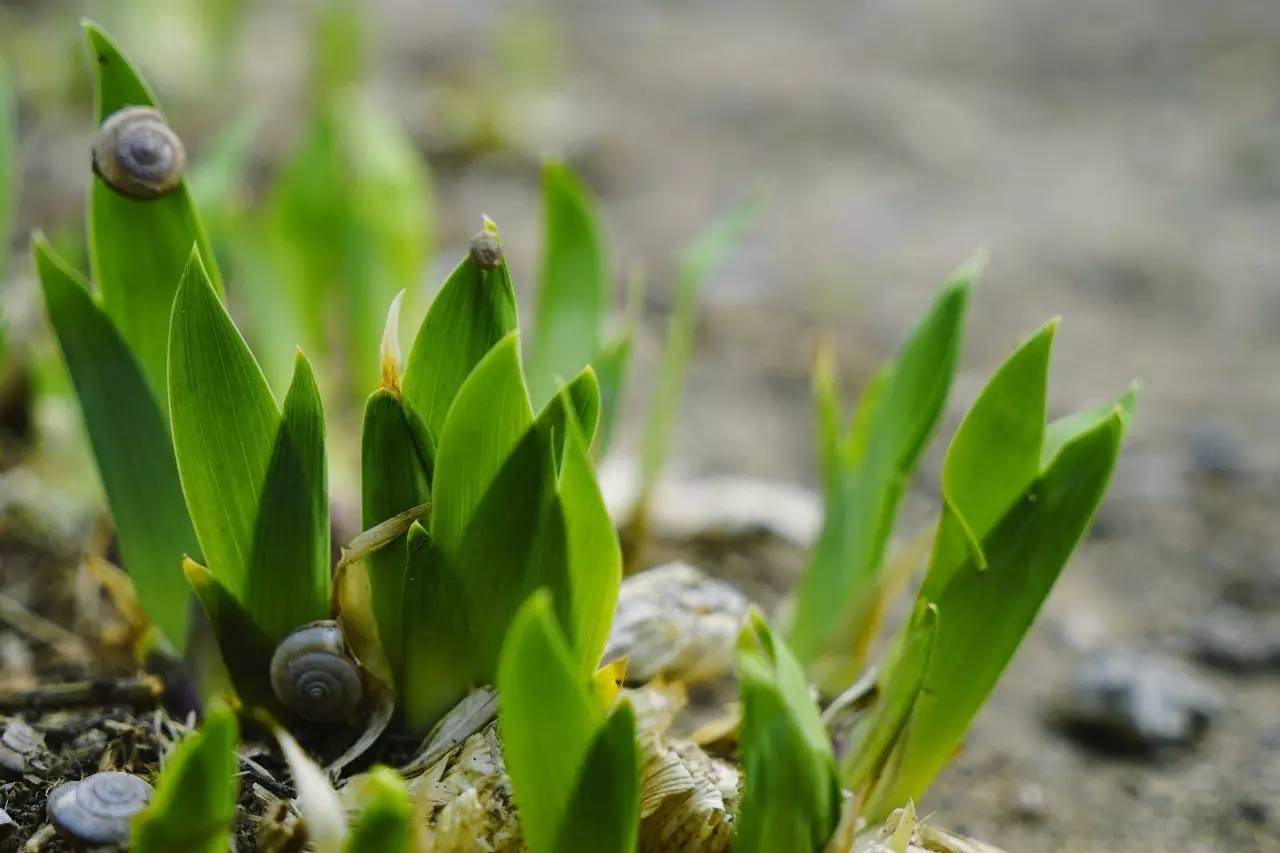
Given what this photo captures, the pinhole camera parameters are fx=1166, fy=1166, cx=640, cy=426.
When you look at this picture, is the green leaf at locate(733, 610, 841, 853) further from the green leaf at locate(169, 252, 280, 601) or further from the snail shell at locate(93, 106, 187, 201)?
the snail shell at locate(93, 106, 187, 201)

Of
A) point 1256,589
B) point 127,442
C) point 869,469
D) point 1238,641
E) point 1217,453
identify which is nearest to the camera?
point 127,442

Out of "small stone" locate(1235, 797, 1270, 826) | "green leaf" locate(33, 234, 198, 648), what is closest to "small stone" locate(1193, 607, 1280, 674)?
"small stone" locate(1235, 797, 1270, 826)

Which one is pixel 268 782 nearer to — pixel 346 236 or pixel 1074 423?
pixel 1074 423

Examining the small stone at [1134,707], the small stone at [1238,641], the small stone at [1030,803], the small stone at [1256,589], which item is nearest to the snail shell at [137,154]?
the small stone at [1030,803]

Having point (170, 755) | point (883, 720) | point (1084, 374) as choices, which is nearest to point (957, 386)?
point (1084, 374)

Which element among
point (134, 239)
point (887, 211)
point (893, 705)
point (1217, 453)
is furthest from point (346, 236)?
point (887, 211)

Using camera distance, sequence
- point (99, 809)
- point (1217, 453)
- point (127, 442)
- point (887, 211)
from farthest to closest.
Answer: point (887, 211) < point (1217, 453) < point (127, 442) < point (99, 809)

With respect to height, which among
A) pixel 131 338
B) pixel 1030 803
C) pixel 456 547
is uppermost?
pixel 131 338
